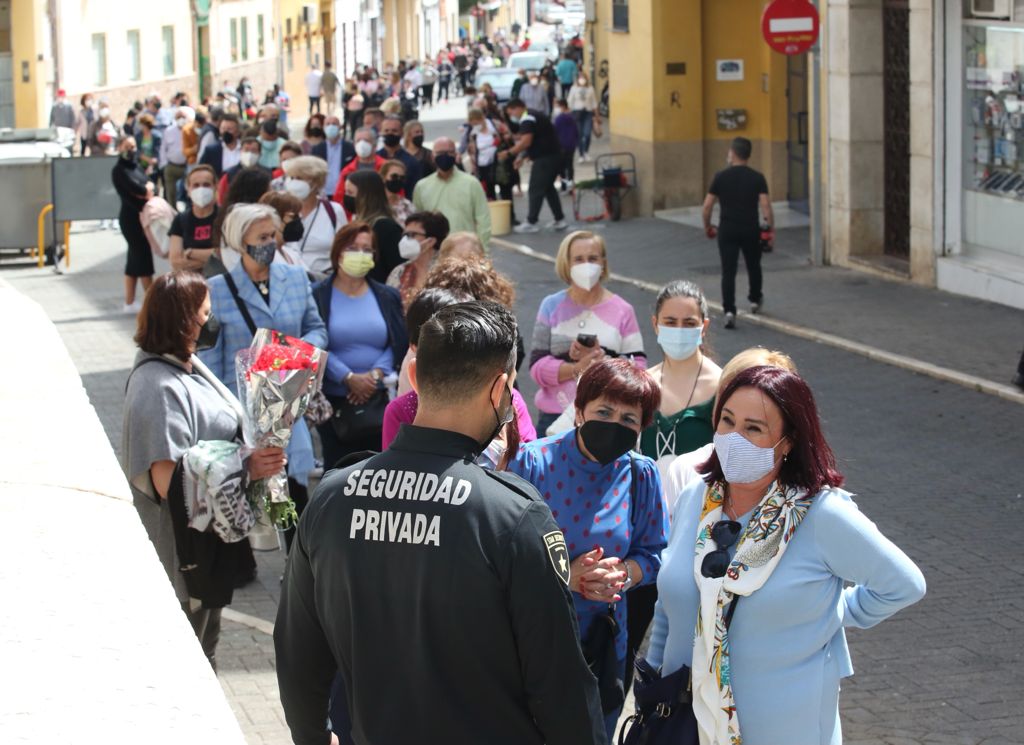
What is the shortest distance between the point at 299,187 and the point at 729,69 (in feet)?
44.3

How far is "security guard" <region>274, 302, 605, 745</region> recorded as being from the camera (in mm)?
3113

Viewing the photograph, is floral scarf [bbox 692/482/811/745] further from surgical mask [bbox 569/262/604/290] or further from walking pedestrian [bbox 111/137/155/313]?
walking pedestrian [bbox 111/137/155/313]

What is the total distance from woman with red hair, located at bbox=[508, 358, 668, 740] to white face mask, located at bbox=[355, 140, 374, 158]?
12623 millimetres

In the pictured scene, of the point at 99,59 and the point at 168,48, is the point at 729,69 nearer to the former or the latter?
the point at 99,59

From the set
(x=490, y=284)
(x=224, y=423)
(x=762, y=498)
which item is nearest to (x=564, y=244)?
(x=490, y=284)

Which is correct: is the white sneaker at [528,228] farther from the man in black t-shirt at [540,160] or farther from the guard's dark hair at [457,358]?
the guard's dark hair at [457,358]

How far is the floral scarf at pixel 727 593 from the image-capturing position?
3922 mm

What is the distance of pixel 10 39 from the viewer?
4350 cm

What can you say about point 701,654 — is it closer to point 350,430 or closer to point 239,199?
point 350,430

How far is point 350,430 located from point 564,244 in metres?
1.57

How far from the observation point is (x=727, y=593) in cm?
396

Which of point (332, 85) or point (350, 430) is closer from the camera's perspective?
point (350, 430)

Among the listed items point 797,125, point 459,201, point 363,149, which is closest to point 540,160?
point 797,125

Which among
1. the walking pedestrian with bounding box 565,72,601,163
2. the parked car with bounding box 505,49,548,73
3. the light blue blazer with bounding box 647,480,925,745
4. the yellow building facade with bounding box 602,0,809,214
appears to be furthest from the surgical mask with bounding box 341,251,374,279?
the parked car with bounding box 505,49,548,73
